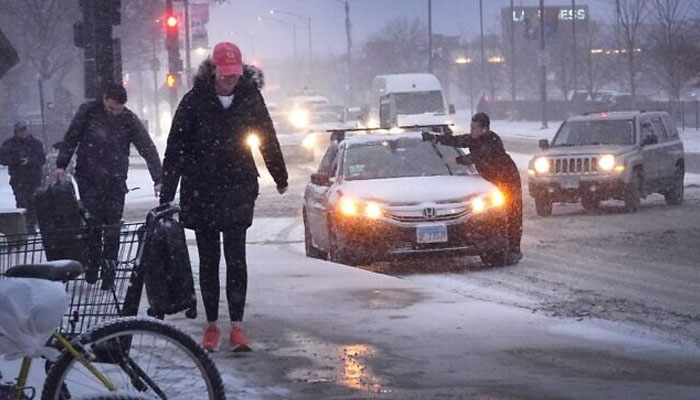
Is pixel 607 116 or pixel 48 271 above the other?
pixel 48 271

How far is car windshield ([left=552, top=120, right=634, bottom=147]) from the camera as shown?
947 inches

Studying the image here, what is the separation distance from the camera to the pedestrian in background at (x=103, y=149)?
11.5 m

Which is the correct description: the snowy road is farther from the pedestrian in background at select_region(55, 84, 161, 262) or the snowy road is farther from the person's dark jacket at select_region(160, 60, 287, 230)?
the pedestrian in background at select_region(55, 84, 161, 262)

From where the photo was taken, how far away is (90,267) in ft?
20.5

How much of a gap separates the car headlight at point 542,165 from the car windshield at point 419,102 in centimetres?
2607

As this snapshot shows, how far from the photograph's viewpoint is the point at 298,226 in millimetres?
22422

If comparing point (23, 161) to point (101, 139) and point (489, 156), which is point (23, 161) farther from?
point (101, 139)

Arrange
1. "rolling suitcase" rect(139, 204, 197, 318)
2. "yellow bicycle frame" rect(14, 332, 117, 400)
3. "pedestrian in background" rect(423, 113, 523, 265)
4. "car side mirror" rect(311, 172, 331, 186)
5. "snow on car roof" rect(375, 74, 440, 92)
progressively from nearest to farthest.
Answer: "yellow bicycle frame" rect(14, 332, 117, 400)
"rolling suitcase" rect(139, 204, 197, 318)
"pedestrian in background" rect(423, 113, 523, 265)
"car side mirror" rect(311, 172, 331, 186)
"snow on car roof" rect(375, 74, 440, 92)

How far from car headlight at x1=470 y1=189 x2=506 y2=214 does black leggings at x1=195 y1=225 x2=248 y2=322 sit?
21.4 feet

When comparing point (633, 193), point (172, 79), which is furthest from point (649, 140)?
point (172, 79)

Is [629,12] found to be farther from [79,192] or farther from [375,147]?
[79,192]

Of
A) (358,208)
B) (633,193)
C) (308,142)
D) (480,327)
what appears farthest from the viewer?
(308,142)

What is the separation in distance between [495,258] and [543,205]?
7.95 m

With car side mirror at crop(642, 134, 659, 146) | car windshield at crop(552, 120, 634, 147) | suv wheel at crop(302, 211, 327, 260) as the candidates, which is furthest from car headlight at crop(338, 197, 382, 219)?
car side mirror at crop(642, 134, 659, 146)
